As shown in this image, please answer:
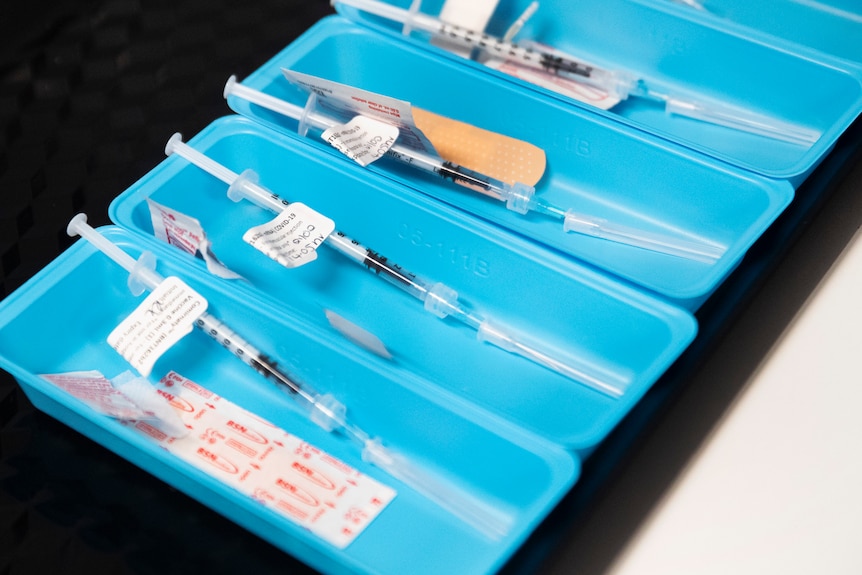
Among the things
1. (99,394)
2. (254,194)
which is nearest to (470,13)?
(254,194)

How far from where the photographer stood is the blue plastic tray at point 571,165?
49.8 inches

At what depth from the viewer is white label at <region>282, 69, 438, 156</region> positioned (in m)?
1.28

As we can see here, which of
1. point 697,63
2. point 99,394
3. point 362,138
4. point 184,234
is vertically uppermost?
point 697,63

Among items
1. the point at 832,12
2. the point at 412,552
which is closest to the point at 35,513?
the point at 412,552

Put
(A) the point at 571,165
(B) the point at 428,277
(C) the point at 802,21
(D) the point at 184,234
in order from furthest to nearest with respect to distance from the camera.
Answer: (C) the point at 802,21, (A) the point at 571,165, (B) the point at 428,277, (D) the point at 184,234

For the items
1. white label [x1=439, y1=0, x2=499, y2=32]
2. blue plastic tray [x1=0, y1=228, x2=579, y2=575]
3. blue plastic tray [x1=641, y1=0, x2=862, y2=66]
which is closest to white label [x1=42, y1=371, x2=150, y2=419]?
blue plastic tray [x1=0, y1=228, x2=579, y2=575]

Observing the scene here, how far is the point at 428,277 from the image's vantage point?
1293 mm

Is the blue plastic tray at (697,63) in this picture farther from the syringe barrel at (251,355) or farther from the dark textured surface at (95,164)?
the syringe barrel at (251,355)

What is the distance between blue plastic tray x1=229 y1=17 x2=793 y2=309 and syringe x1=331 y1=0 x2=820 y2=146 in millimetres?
70

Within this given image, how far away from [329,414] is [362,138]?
436 millimetres

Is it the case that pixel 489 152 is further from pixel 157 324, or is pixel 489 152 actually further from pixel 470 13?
pixel 157 324

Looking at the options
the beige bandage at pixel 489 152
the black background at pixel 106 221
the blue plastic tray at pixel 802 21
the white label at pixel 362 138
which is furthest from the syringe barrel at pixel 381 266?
the blue plastic tray at pixel 802 21

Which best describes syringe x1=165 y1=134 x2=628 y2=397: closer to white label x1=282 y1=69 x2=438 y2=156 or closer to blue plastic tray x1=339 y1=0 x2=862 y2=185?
white label x1=282 y1=69 x2=438 y2=156

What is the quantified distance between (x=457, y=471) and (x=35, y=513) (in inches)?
18.4
